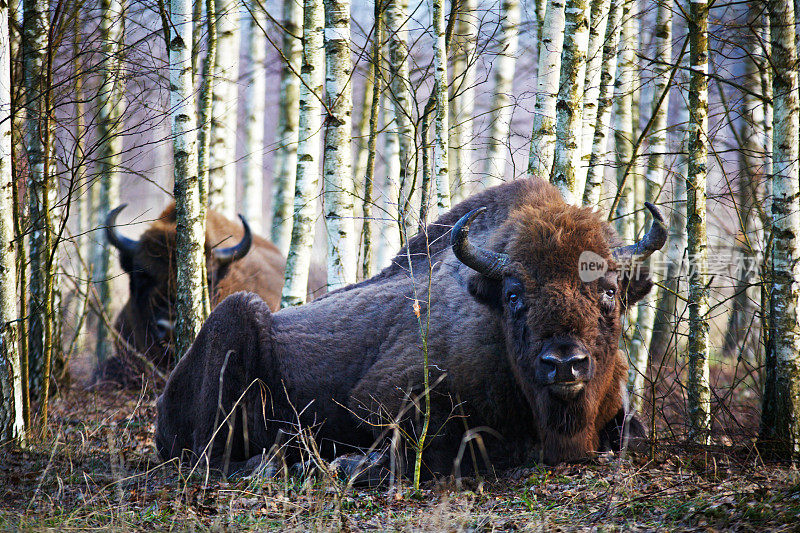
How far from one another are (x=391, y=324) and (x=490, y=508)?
6.87ft

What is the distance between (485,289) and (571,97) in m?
2.33

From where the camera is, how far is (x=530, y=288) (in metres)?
4.93

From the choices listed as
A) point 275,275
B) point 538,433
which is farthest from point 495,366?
point 275,275

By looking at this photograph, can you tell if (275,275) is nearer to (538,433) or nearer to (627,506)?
(538,433)

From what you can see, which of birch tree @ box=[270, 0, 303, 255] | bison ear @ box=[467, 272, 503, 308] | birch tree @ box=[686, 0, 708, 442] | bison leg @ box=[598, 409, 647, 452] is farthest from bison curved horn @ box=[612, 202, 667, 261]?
birch tree @ box=[270, 0, 303, 255]

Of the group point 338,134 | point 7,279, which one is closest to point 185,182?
point 338,134

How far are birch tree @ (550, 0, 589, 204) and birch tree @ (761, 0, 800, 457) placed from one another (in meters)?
1.68

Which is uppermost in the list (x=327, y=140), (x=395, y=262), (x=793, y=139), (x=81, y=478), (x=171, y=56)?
(x=171, y=56)

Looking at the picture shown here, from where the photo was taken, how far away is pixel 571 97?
6.50m

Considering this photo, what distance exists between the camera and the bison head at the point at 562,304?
4.71 meters

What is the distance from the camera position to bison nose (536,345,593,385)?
4.52m

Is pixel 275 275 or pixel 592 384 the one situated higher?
pixel 275 275

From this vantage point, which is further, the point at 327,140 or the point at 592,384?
the point at 327,140

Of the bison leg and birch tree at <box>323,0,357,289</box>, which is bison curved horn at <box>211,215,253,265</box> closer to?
birch tree at <box>323,0,357,289</box>
